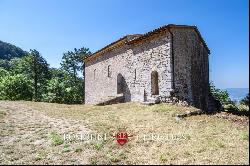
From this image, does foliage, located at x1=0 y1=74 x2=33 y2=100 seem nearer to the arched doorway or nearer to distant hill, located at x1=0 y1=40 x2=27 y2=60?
the arched doorway

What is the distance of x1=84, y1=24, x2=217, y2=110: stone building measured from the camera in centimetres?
1886

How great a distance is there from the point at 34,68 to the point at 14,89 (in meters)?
10.2

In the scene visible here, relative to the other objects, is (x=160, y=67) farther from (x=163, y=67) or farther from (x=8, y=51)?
(x=8, y=51)

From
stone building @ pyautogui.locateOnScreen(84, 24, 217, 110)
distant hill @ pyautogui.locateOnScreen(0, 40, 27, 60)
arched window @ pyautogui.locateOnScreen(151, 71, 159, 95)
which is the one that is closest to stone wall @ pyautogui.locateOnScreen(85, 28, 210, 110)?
stone building @ pyautogui.locateOnScreen(84, 24, 217, 110)

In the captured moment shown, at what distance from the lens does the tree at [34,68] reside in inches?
1900

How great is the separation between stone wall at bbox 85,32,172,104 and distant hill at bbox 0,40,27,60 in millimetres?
81213

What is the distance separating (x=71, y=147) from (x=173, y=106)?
8.23m

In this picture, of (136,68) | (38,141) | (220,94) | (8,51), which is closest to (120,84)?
(136,68)

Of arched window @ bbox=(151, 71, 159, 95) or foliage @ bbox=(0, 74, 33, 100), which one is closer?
arched window @ bbox=(151, 71, 159, 95)

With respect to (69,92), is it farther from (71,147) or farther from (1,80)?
(71,147)

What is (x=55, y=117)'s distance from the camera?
16.9 metres

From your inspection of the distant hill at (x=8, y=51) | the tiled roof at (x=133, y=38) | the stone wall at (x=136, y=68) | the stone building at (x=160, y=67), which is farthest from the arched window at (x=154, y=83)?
the distant hill at (x=8, y=51)

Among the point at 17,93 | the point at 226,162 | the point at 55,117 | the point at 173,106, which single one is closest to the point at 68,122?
the point at 55,117

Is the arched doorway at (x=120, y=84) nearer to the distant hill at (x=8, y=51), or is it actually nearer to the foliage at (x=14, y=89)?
the foliage at (x=14, y=89)
